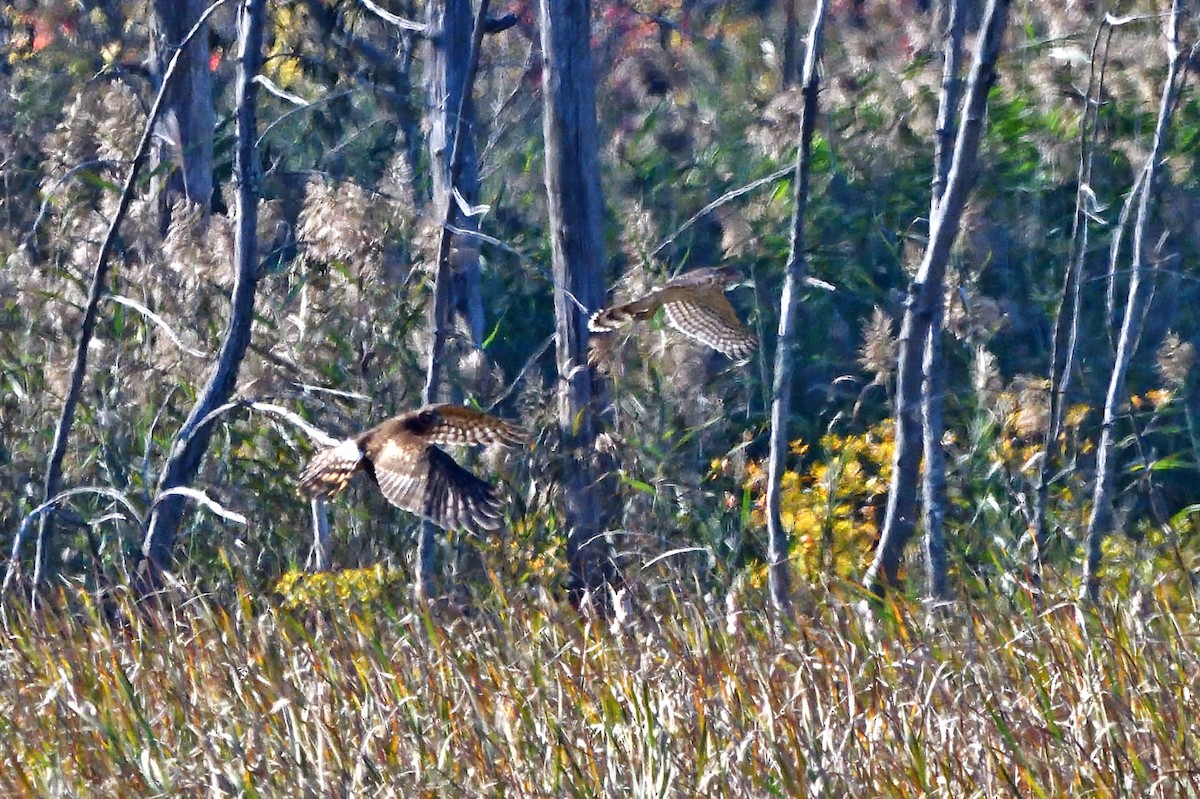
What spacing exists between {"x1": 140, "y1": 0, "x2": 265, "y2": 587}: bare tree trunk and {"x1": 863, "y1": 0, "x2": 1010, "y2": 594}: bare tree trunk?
2.22 meters

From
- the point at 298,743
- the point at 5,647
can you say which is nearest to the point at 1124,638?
the point at 298,743

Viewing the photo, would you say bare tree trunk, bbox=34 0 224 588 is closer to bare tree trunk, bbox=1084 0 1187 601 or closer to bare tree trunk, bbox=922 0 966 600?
bare tree trunk, bbox=922 0 966 600

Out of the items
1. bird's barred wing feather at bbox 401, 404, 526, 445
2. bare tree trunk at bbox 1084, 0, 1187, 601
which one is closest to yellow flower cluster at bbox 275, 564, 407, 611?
bird's barred wing feather at bbox 401, 404, 526, 445

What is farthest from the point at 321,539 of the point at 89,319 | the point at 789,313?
the point at 789,313

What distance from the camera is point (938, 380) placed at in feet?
17.9

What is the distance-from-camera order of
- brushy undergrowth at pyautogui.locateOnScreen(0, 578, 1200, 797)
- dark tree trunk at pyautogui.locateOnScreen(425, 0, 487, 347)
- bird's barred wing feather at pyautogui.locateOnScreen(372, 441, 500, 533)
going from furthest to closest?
dark tree trunk at pyautogui.locateOnScreen(425, 0, 487, 347) < bird's barred wing feather at pyautogui.locateOnScreen(372, 441, 500, 533) < brushy undergrowth at pyautogui.locateOnScreen(0, 578, 1200, 797)

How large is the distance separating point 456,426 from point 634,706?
4.96 ft

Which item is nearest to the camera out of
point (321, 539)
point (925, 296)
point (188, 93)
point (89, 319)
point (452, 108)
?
point (925, 296)

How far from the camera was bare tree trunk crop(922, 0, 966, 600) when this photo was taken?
5.33 metres

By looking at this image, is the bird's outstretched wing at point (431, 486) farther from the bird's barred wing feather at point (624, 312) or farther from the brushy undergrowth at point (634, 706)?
the bird's barred wing feather at point (624, 312)

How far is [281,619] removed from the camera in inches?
210

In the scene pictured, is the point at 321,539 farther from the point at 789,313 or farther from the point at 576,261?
the point at 789,313

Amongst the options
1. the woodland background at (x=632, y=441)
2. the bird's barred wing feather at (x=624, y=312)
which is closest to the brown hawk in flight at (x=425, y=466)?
the woodland background at (x=632, y=441)

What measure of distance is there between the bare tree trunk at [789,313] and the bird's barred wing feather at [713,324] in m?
0.94
